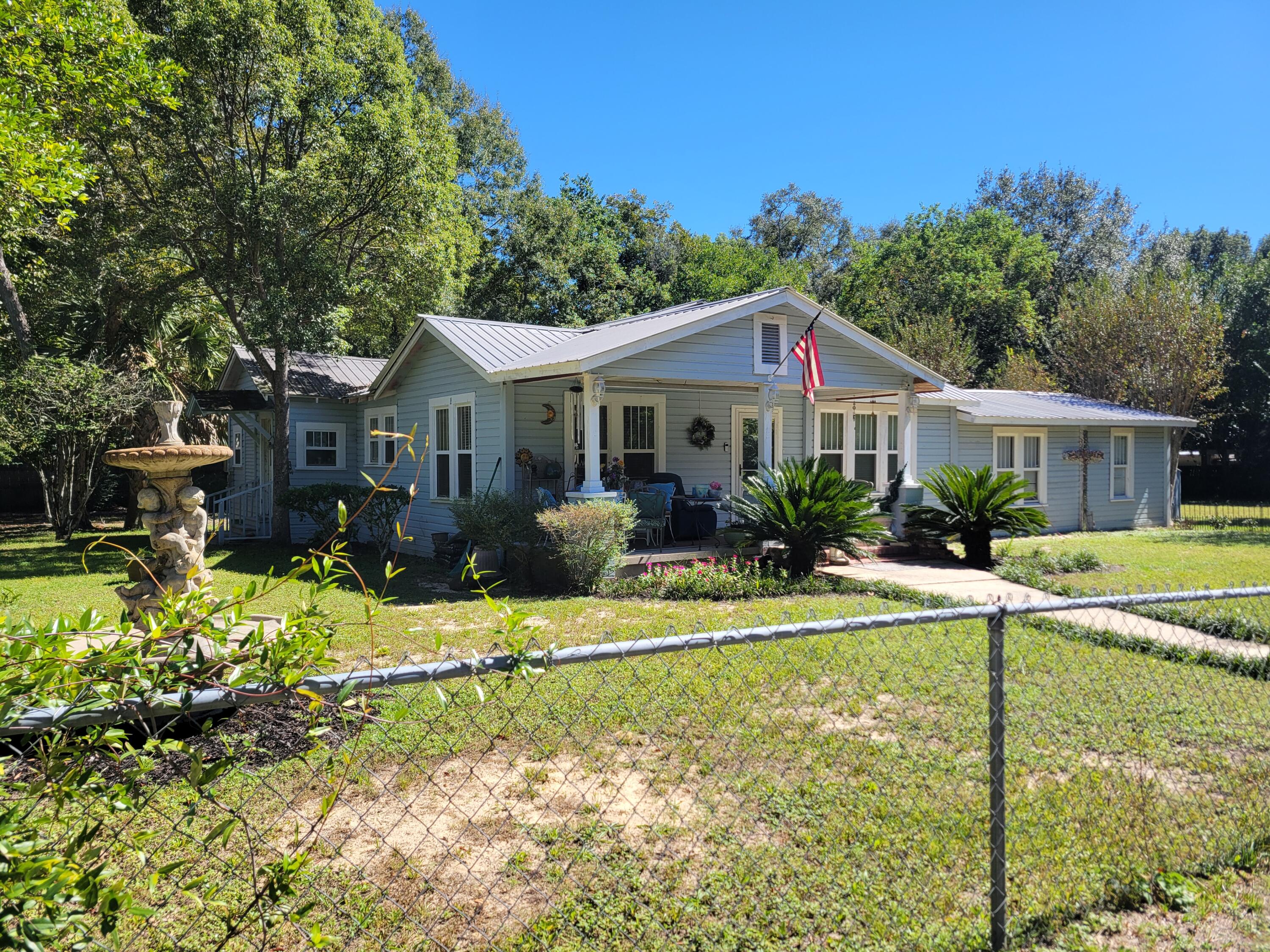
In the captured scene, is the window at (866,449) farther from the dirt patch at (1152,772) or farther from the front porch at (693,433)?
the dirt patch at (1152,772)

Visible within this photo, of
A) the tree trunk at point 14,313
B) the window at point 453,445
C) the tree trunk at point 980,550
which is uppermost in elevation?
the tree trunk at point 14,313

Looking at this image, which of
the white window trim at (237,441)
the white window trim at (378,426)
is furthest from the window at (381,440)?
the white window trim at (237,441)

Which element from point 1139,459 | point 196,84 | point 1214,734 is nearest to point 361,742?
point 1214,734

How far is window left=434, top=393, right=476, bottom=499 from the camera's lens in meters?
14.1

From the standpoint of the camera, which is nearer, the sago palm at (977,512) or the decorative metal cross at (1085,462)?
the sago palm at (977,512)

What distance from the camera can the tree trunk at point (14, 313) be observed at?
52.7 ft

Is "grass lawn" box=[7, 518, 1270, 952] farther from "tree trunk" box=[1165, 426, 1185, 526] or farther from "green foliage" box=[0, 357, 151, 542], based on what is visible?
"tree trunk" box=[1165, 426, 1185, 526]

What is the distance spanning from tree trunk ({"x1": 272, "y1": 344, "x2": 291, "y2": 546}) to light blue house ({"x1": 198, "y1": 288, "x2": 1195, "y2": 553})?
1.21 meters

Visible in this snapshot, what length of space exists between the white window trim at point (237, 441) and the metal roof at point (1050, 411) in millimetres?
17910

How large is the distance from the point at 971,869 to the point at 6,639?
11.9ft

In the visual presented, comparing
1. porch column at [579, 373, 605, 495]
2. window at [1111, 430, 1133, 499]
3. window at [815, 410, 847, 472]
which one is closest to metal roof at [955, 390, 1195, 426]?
window at [1111, 430, 1133, 499]

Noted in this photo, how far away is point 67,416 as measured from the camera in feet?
50.5

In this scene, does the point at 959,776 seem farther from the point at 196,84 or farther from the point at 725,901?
the point at 196,84

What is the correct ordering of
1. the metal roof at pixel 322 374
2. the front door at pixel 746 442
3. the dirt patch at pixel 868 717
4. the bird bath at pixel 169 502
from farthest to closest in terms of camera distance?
1. the metal roof at pixel 322 374
2. the front door at pixel 746 442
3. the bird bath at pixel 169 502
4. the dirt patch at pixel 868 717
